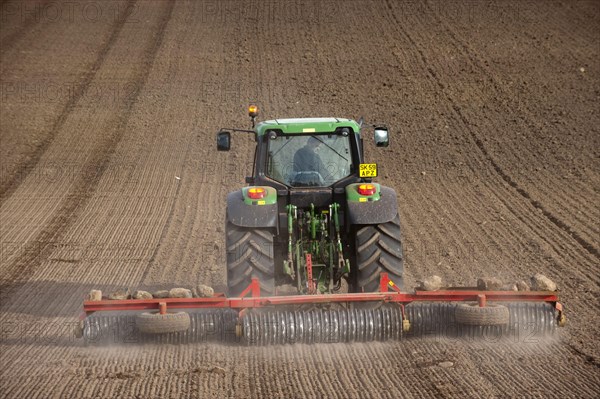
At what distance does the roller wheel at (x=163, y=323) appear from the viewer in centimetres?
853

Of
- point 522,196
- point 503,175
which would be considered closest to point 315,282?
point 522,196

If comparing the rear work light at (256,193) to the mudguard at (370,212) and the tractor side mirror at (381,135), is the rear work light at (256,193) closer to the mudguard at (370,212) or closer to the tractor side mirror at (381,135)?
the mudguard at (370,212)

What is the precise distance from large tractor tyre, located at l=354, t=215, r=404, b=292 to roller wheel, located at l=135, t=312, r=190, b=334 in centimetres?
172

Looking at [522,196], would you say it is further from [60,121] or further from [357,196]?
[60,121]

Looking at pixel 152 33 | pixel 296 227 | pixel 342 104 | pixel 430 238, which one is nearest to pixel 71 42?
pixel 152 33

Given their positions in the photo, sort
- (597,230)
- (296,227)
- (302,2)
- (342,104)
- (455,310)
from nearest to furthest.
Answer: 1. (455,310)
2. (296,227)
3. (597,230)
4. (342,104)
5. (302,2)

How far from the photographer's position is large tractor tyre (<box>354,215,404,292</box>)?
9273 millimetres

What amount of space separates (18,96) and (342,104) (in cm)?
758

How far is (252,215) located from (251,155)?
10670 millimetres

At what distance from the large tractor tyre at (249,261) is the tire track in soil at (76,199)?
3314 mm

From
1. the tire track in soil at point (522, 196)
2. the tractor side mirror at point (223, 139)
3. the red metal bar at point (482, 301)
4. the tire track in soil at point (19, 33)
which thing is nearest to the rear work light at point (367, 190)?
the red metal bar at point (482, 301)

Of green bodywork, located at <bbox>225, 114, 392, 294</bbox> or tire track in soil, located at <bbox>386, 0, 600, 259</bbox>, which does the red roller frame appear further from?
tire track in soil, located at <bbox>386, 0, 600, 259</bbox>

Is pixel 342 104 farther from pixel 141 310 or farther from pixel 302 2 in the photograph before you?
pixel 141 310

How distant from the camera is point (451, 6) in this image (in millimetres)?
28219
